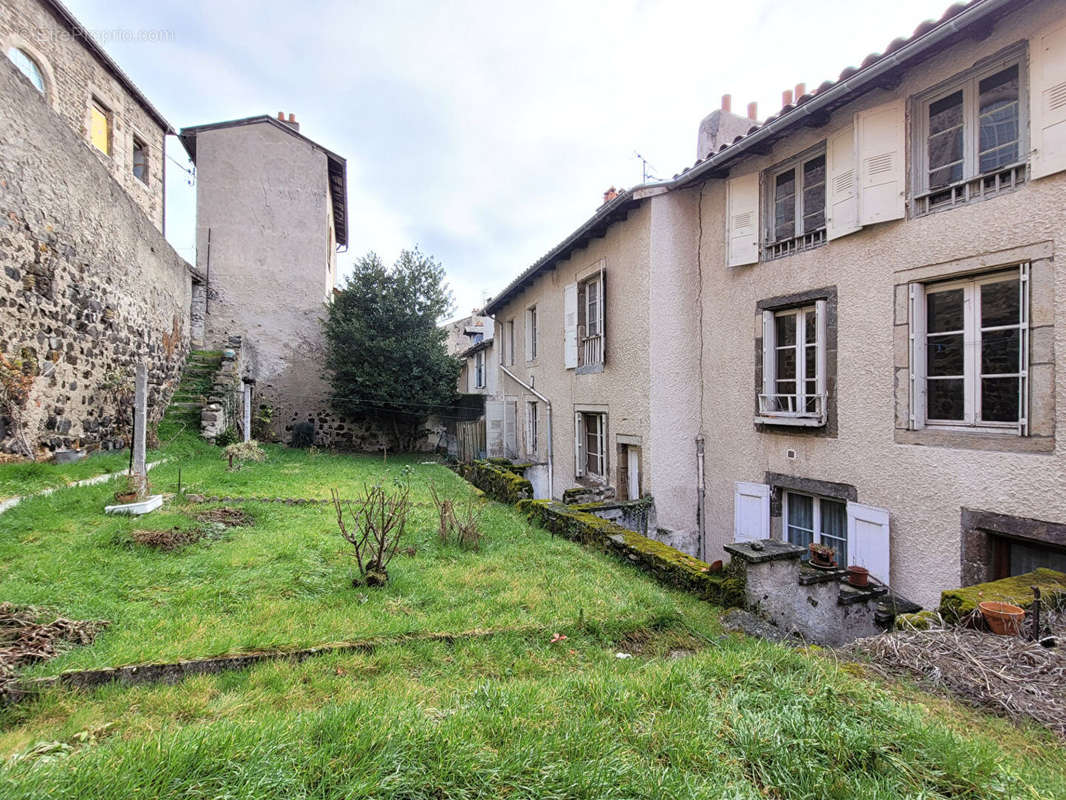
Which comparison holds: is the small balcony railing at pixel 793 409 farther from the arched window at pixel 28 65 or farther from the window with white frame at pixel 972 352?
the arched window at pixel 28 65

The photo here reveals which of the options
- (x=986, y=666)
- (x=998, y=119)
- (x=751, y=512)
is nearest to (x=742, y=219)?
(x=998, y=119)

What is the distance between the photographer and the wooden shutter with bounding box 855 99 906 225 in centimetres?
521

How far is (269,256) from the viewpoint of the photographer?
16156 millimetres

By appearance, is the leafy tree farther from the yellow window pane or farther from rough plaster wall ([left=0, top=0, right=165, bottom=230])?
the yellow window pane

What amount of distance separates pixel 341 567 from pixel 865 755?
14.2 ft

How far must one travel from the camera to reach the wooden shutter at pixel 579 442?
33.2 feet

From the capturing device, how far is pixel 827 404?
5.97 metres

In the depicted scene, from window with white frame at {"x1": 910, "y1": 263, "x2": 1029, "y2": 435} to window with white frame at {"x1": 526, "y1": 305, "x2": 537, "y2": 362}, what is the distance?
27.9ft

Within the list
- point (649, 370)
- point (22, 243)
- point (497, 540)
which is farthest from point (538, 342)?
point (22, 243)

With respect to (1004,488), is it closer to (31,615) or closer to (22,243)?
(31,615)

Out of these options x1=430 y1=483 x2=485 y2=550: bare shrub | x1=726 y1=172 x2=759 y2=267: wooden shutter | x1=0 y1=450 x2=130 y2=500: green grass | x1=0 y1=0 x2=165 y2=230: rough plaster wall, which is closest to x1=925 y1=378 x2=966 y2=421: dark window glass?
x1=726 y1=172 x2=759 y2=267: wooden shutter

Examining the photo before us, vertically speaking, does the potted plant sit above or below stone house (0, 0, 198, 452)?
below

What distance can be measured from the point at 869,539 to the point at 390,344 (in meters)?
13.2

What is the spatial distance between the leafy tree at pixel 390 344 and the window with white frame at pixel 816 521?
1188 centimetres
